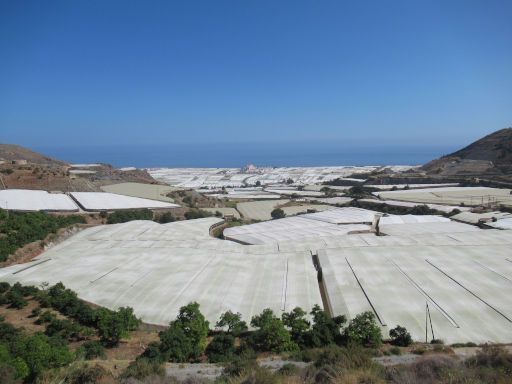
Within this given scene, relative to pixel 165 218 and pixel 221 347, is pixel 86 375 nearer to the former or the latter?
pixel 221 347

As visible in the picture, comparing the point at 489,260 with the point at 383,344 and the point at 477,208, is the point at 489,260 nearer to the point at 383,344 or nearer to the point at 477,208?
the point at 383,344

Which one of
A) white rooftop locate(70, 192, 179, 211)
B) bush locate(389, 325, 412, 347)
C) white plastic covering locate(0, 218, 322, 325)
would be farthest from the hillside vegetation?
bush locate(389, 325, 412, 347)

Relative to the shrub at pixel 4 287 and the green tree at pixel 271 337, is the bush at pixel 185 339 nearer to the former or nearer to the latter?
the green tree at pixel 271 337

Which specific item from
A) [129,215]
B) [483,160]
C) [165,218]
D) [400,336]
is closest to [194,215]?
[165,218]

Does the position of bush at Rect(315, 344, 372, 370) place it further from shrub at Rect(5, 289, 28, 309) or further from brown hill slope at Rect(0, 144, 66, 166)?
brown hill slope at Rect(0, 144, 66, 166)

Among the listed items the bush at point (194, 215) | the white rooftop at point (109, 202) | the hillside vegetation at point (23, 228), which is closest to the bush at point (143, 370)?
the hillside vegetation at point (23, 228)

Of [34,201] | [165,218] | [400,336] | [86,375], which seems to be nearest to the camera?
[86,375]
